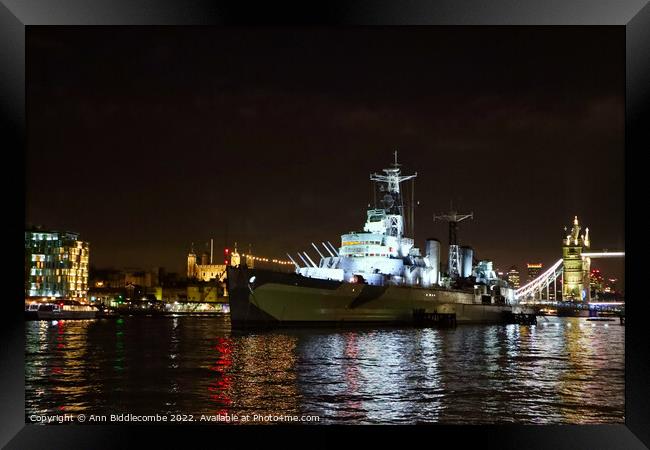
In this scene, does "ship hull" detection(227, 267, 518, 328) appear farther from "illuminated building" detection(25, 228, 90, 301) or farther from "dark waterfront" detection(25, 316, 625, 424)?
"illuminated building" detection(25, 228, 90, 301)

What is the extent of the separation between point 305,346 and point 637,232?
39.6 feet

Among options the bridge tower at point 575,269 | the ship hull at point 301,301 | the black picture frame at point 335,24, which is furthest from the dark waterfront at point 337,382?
the bridge tower at point 575,269

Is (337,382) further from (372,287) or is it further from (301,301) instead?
(372,287)

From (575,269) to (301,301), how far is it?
212 ft

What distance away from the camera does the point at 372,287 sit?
81.3 ft

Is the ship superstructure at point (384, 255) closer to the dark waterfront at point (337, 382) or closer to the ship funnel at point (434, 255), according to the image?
the ship funnel at point (434, 255)

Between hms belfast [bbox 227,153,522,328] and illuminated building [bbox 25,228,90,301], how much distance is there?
33.6 metres

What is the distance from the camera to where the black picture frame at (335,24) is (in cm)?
483

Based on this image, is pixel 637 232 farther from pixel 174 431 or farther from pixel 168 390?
pixel 168 390

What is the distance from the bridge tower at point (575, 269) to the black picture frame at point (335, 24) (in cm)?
7702

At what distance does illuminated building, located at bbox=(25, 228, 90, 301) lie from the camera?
181 ft

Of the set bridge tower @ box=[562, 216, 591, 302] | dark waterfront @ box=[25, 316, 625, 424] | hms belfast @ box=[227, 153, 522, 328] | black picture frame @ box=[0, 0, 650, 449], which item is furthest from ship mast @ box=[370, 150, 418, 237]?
bridge tower @ box=[562, 216, 591, 302]

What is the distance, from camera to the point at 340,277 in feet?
85.6

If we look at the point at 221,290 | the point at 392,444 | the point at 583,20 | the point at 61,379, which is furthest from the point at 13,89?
the point at 221,290
